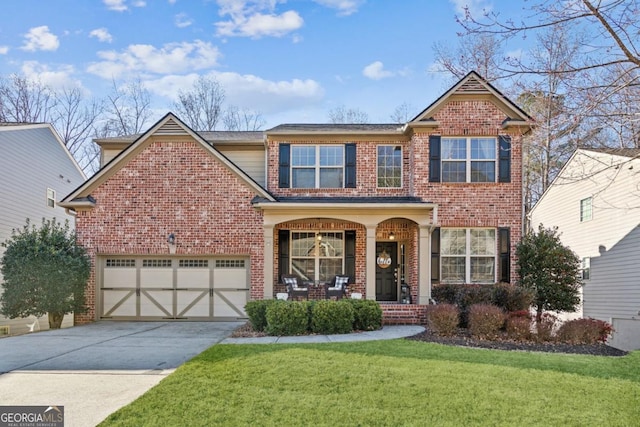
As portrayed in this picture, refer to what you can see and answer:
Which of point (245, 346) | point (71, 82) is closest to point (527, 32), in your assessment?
point (245, 346)

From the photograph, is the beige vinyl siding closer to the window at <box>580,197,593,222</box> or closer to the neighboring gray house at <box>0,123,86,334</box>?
the neighboring gray house at <box>0,123,86,334</box>

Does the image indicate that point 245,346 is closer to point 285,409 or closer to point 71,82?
point 285,409

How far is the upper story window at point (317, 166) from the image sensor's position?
14.7 m

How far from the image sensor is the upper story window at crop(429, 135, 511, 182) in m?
13.9

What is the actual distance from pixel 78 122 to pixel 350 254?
23.3 metres

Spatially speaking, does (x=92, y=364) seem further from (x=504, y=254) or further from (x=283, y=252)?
(x=504, y=254)

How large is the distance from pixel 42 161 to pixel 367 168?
13219mm

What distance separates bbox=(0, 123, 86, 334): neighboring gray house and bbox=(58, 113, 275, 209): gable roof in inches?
177

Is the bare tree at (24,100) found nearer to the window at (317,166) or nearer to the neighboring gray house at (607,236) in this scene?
the window at (317,166)

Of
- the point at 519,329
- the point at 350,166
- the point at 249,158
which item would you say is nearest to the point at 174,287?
the point at 249,158

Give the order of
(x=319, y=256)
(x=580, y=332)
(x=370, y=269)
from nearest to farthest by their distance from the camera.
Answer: (x=580, y=332)
(x=370, y=269)
(x=319, y=256)

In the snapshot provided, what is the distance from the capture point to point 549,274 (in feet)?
45.3

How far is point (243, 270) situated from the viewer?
45.8 ft

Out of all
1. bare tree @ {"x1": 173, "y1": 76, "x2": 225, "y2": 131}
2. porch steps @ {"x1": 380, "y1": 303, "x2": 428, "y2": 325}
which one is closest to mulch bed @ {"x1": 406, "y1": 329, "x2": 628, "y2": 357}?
porch steps @ {"x1": 380, "y1": 303, "x2": 428, "y2": 325}
